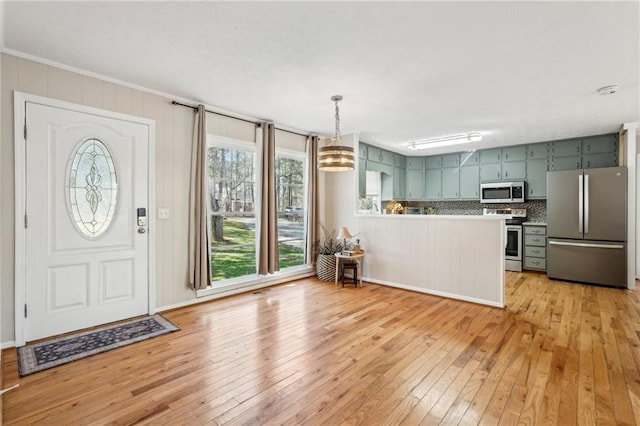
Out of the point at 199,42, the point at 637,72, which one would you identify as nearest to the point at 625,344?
the point at 637,72

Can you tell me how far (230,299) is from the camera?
4266mm

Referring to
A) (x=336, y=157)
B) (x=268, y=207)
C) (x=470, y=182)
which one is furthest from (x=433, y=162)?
(x=336, y=157)

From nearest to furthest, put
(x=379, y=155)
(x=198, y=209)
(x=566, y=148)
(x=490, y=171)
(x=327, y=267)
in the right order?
(x=198, y=209) → (x=327, y=267) → (x=566, y=148) → (x=379, y=155) → (x=490, y=171)

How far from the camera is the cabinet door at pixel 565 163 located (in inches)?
230

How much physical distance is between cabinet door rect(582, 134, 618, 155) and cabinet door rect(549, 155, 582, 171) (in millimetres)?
169

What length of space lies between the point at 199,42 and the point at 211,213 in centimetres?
228

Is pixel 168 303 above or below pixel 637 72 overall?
below

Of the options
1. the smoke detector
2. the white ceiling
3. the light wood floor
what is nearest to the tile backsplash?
the white ceiling

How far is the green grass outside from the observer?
4.45m

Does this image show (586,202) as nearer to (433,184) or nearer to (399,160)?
(433,184)

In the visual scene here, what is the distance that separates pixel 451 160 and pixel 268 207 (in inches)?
192

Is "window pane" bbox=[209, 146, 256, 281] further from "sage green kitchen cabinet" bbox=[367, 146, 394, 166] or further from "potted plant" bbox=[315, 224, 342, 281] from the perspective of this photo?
"sage green kitchen cabinet" bbox=[367, 146, 394, 166]

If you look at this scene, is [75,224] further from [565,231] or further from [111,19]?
[565,231]

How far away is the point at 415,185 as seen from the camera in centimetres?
777
